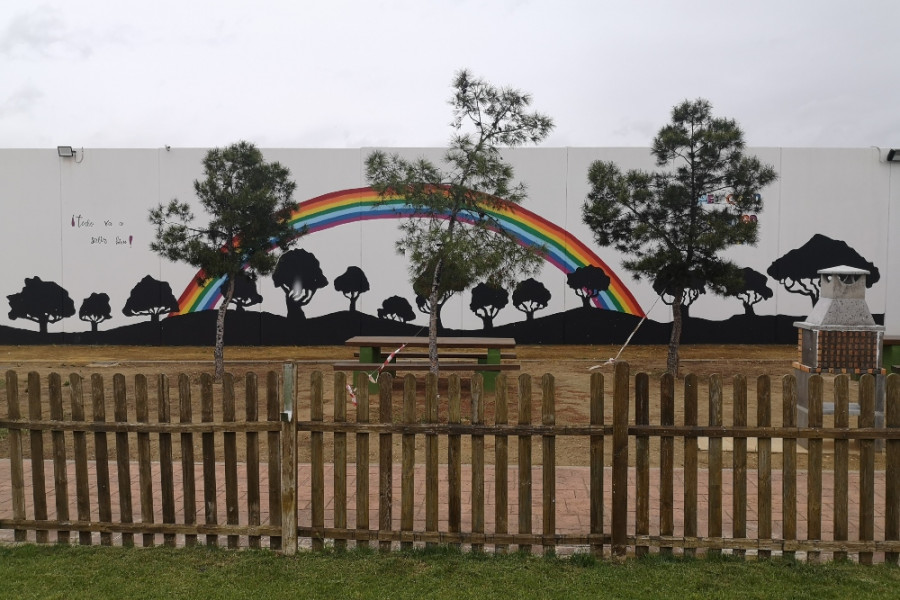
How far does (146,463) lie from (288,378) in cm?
109

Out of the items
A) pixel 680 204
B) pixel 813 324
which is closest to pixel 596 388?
pixel 813 324

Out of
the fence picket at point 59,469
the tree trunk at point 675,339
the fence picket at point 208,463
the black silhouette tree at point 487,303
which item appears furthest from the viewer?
the black silhouette tree at point 487,303

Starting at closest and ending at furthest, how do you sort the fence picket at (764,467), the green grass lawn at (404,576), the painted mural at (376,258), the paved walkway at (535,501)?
the green grass lawn at (404,576) → the fence picket at (764,467) → the paved walkway at (535,501) → the painted mural at (376,258)

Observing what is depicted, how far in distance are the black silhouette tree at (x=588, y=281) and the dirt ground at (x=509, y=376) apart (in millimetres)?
1374

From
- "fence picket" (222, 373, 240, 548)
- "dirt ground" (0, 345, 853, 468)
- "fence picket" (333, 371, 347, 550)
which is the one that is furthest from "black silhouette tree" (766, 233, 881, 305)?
"fence picket" (222, 373, 240, 548)

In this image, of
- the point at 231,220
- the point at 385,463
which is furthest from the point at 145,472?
the point at 231,220

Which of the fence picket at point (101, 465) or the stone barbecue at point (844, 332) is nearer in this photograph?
the fence picket at point (101, 465)

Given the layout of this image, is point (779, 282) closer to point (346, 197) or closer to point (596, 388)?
point (346, 197)

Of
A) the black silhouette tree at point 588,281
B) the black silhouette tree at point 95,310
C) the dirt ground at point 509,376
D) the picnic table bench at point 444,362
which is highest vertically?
the black silhouette tree at point 588,281

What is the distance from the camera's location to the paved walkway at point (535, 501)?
4535 mm

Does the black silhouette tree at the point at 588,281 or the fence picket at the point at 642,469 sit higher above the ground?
the black silhouette tree at the point at 588,281

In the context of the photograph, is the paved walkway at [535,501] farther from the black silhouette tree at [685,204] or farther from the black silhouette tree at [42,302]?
the black silhouette tree at [42,302]

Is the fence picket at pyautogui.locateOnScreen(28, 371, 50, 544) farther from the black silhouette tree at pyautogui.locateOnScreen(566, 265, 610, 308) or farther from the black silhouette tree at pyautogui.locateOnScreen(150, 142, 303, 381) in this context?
the black silhouette tree at pyautogui.locateOnScreen(566, 265, 610, 308)

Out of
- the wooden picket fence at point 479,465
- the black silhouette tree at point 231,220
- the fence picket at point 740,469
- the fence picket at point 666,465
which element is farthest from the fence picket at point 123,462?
the black silhouette tree at point 231,220
